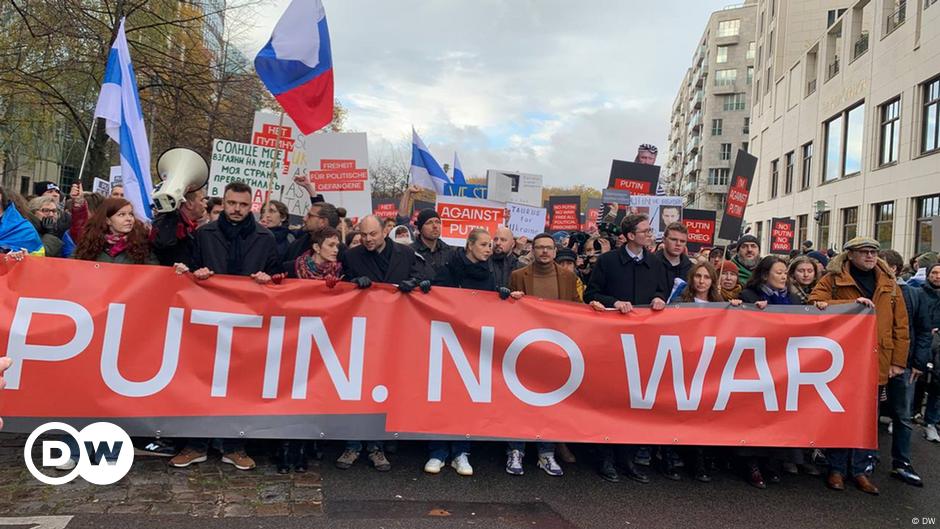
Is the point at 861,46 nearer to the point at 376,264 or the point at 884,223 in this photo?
the point at 884,223

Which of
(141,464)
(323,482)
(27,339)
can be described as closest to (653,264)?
(323,482)

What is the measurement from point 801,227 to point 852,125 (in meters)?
7.49

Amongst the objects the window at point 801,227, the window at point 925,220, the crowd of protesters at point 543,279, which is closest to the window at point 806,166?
the window at point 801,227

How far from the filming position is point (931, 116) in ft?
67.2

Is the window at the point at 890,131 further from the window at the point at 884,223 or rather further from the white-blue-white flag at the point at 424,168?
the white-blue-white flag at the point at 424,168

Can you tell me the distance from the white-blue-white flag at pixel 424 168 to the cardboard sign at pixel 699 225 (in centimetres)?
433

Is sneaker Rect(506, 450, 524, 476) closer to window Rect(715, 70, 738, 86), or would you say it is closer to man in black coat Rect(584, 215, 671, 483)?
man in black coat Rect(584, 215, 671, 483)

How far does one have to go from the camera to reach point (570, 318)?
4.89 m

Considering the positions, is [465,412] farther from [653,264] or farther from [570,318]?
[653,264]

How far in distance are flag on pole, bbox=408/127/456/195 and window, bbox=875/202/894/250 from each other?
1829cm

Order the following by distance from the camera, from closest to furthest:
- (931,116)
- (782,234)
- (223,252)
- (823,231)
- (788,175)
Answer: (223,252) < (782,234) < (931,116) < (823,231) < (788,175)

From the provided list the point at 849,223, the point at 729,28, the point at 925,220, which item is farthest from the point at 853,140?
the point at 729,28

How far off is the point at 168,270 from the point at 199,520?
67.3 inches

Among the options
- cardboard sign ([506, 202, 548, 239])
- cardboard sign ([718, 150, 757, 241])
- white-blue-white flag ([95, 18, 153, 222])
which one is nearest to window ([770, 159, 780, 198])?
cardboard sign ([718, 150, 757, 241])
